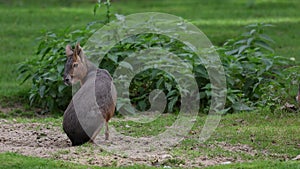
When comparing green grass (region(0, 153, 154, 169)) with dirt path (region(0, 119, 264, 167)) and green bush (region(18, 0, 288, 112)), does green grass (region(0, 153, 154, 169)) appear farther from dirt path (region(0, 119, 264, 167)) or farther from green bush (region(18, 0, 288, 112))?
green bush (region(18, 0, 288, 112))

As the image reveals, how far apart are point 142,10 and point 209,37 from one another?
135 inches

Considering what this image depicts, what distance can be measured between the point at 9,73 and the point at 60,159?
5879 millimetres

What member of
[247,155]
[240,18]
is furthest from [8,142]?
[240,18]

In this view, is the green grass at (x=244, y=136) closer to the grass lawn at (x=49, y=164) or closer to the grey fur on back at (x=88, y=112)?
the grass lawn at (x=49, y=164)

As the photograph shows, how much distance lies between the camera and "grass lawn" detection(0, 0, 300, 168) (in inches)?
281

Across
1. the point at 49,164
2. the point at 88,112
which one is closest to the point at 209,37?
the point at 88,112

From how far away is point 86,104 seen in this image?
23.7ft

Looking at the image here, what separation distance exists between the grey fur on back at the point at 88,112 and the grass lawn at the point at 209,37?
756mm

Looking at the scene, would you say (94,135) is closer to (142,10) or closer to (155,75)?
(155,75)

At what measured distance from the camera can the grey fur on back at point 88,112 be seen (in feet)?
23.6

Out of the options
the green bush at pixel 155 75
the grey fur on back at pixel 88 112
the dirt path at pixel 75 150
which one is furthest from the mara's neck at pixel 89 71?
the green bush at pixel 155 75

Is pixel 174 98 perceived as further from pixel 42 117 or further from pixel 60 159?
pixel 60 159

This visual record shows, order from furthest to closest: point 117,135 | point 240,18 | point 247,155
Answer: point 240,18 < point 117,135 < point 247,155

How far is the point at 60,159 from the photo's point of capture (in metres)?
6.61
